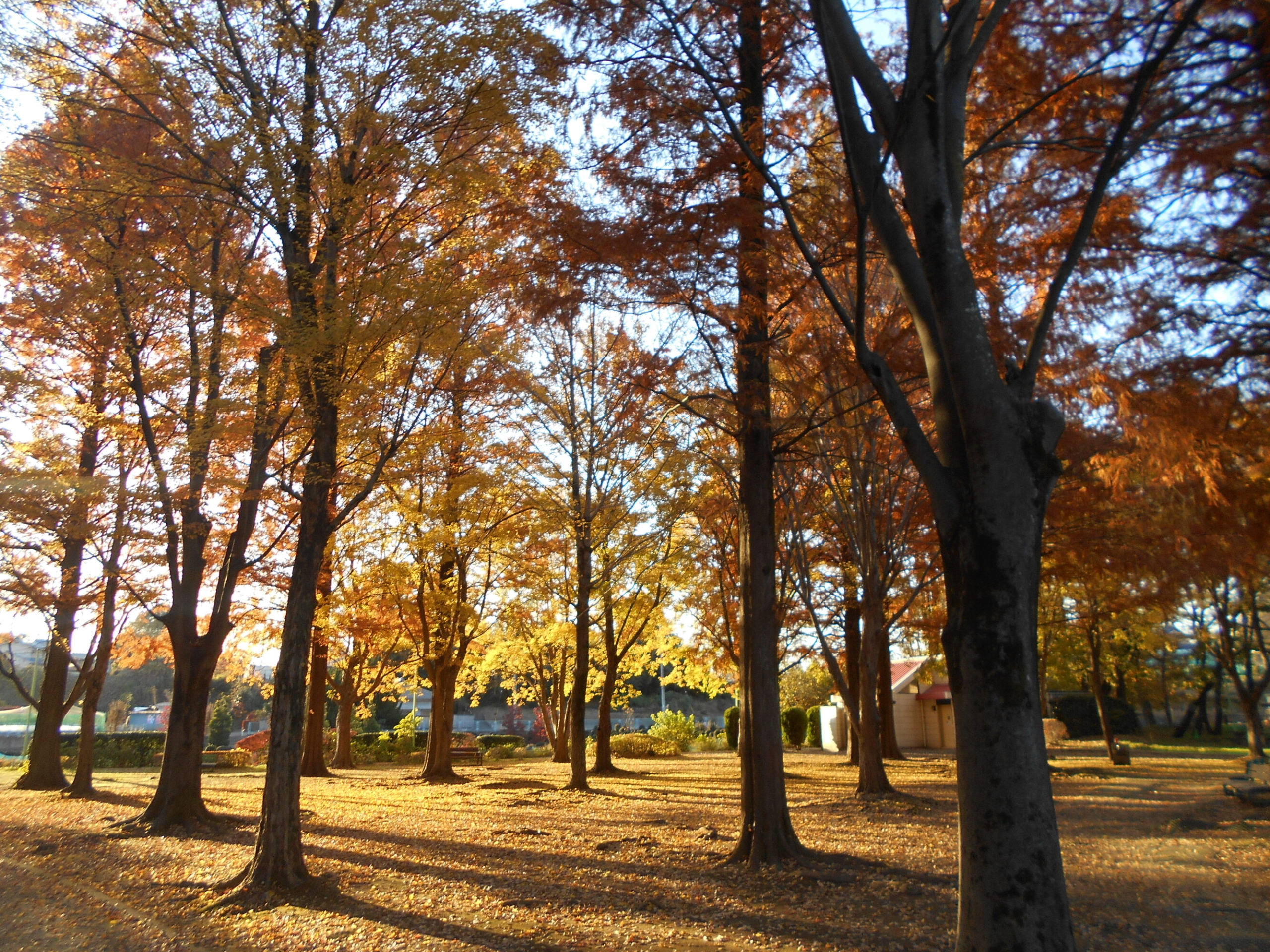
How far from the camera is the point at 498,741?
1225 inches

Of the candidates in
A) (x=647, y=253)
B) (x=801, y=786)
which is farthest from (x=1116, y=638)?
(x=647, y=253)

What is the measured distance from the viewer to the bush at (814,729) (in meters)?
33.7

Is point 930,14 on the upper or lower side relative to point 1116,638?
upper

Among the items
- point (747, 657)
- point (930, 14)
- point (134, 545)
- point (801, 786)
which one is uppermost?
point (930, 14)

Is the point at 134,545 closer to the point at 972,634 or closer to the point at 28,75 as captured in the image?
the point at 28,75

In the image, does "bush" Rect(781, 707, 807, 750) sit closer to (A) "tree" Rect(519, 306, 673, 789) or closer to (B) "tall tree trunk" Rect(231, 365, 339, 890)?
(A) "tree" Rect(519, 306, 673, 789)

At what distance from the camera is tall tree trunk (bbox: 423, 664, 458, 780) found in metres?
17.6

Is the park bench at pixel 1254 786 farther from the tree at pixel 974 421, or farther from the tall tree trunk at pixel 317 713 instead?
the tall tree trunk at pixel 317 713

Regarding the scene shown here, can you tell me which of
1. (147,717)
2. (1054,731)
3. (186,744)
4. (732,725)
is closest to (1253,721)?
(1054,731)

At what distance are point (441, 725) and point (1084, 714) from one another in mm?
26676

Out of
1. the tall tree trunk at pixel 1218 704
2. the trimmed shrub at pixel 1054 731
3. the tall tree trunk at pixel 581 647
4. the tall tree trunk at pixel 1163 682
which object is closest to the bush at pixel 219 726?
the tall tree trunk at pixel 581 647

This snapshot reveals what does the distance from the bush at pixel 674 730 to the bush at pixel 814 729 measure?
20.0 ft

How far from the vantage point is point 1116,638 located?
75.0 feet

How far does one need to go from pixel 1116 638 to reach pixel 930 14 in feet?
77.0
